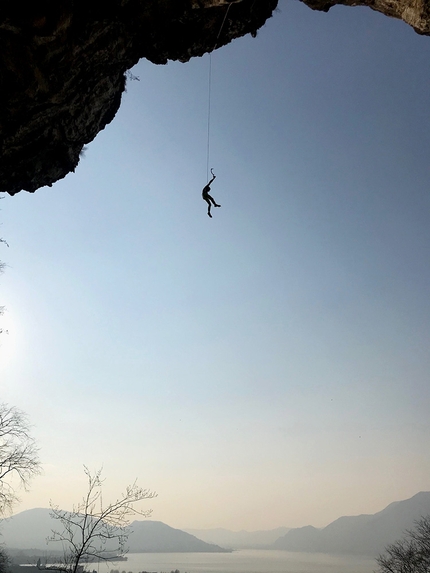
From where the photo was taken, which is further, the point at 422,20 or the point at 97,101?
the point at 97,101

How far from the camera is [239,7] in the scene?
11492mm

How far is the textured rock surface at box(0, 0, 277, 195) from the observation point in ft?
28.8

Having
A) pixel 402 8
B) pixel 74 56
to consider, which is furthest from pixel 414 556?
pixel 74 56

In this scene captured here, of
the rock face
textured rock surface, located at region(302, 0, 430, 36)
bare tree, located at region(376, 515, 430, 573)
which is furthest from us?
bare tree, located at region(376, 515, 430, 573)

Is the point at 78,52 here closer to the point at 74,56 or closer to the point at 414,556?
the point at 74,56

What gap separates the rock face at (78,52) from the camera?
8.65m

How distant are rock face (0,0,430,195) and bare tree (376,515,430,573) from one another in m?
35.2

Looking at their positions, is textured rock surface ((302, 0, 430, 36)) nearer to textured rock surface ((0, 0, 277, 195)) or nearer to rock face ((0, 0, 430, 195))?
rock face ((0, 0, 430, 195))

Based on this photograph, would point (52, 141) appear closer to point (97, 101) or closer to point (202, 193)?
point (97, 101)

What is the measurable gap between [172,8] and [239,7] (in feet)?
8.29

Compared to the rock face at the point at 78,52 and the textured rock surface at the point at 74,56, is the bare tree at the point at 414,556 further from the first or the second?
the textured rock surface at the point at 74,56

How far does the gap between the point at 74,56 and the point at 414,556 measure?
3980cm

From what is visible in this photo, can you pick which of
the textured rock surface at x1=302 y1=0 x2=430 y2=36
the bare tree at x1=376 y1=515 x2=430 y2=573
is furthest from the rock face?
the bare tree at x1=376 y1=515 x2=430 y2=573

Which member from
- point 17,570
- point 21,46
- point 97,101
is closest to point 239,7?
point 97,101
